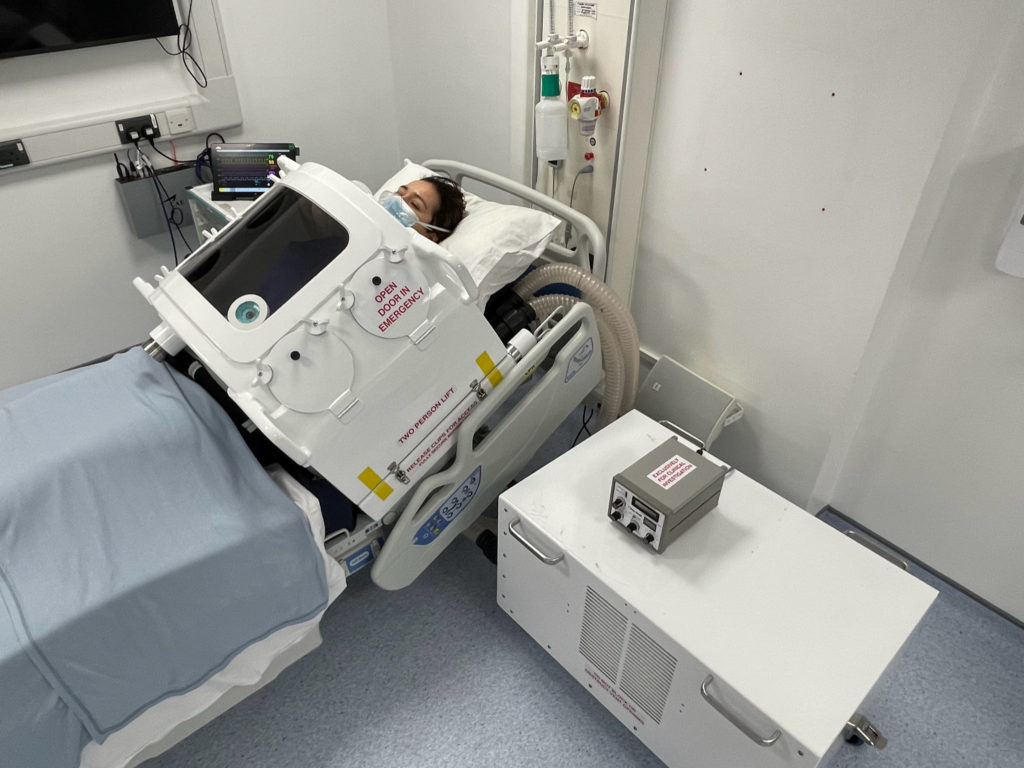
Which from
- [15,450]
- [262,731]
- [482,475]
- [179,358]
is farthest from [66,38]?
[262,731]

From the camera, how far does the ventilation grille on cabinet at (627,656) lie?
1359mm

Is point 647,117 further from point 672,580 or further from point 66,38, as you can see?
point 66,38

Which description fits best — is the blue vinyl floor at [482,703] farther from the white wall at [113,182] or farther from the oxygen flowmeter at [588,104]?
the white wall at [113,182]

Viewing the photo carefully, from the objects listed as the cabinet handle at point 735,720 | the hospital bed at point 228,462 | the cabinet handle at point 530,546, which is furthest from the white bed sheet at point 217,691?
the cabinet handle at point 735,720

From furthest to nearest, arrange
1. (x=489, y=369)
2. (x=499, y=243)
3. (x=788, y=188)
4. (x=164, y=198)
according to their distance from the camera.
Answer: (x=164, y=198)
(x=499, y=243)
(x=788, y=188)
(x=489, y=369)

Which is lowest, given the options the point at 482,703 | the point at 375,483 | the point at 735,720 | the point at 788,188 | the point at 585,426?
the point at 482,703

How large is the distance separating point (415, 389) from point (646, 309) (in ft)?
3.50

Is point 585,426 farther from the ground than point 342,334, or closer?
closer

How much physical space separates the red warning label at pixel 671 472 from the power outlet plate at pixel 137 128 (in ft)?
7.26

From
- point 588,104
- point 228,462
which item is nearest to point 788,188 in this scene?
point 588,104

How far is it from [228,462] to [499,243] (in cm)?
87

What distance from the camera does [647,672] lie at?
140 centimetres

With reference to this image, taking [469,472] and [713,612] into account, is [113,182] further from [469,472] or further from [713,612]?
[713,612]

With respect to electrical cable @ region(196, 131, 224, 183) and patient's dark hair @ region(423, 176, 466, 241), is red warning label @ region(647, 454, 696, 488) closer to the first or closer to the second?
patient's dark hair @ region(423, 176, 466, 241)
